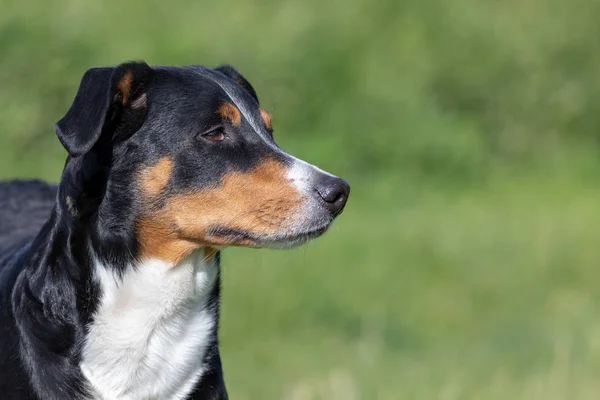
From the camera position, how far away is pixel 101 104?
486cm

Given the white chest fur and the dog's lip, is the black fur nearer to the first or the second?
the white chest fur

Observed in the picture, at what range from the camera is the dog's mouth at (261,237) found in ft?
16.2

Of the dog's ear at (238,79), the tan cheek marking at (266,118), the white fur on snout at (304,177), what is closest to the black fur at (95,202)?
the white fur on snout at (304,177)

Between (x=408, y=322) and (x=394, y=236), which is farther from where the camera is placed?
(x=394, y=236)

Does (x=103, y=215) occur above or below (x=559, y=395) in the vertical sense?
above

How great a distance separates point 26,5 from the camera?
13789mm

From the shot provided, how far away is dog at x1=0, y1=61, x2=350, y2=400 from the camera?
16.1 ft

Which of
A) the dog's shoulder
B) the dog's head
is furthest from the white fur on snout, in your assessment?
the dog's shoulder

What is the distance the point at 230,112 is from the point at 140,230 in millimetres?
637

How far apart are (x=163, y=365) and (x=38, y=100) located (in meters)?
8.39

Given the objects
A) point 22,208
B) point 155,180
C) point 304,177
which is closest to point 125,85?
point 155,180

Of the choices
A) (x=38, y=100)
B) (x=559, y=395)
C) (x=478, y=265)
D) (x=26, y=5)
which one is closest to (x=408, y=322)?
(x=478, y=265)

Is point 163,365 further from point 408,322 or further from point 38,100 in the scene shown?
point 38,100

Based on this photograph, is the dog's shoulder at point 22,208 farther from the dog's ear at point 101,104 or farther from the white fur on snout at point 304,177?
the white fur on snout at point 304,177
